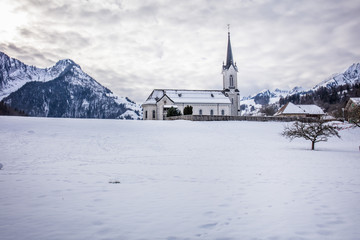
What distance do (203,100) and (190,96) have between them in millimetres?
4172

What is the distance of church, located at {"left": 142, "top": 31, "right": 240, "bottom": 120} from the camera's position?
7194 cm

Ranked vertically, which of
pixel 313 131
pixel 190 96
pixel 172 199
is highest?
pixel 190 96

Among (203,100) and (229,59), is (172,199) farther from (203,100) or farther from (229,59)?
(229,59)

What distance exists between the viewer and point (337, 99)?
16100cm

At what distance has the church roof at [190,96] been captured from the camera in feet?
248

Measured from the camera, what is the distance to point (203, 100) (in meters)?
76.9

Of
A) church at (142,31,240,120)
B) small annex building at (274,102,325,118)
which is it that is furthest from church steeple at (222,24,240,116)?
small annex building at (274,102,325,118)

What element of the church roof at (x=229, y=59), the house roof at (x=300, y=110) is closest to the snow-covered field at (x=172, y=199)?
the church roof at (x=229, y=59)

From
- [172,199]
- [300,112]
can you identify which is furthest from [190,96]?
[172,199]

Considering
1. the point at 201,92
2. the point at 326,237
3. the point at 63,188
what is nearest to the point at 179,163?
the point at 63,188

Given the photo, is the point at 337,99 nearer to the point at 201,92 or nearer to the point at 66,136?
the point at 201,92

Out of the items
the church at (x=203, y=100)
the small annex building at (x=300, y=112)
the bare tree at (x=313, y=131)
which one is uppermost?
the church at (x=203, y=100)

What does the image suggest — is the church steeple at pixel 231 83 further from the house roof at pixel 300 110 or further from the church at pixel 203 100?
the house roof at pixel 300 110

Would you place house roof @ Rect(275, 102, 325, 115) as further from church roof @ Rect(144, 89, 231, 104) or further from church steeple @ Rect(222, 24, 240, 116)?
church roof @ Rect(144, 89, 231, 104)
